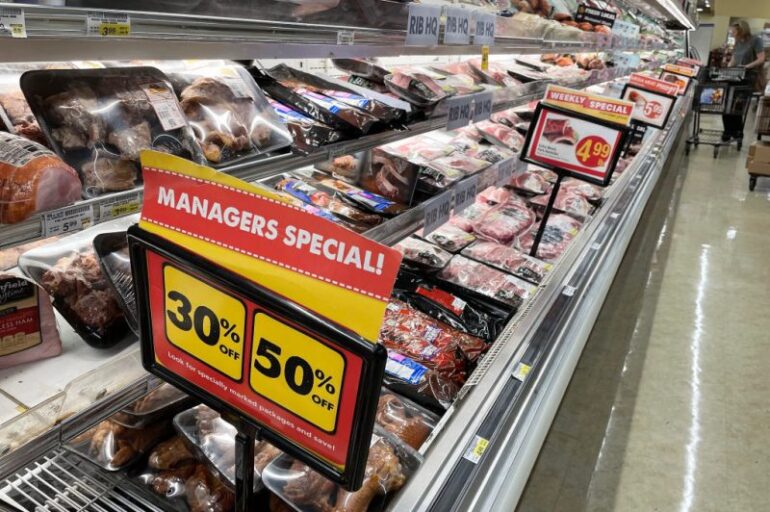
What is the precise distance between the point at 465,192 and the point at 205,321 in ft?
5.04

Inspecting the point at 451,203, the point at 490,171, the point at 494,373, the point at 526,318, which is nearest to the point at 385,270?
the point at 494,373

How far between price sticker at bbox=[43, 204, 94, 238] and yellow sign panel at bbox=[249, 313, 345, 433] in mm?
388

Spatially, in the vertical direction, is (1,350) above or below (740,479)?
above

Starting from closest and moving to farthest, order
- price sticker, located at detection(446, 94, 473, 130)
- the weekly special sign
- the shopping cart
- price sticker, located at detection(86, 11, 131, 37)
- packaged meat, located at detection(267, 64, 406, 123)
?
the weekly special sign → price sticker, located at detection(86, 11, 131, 37) → packaged meat, located at detection(267, 64, 406, 123) → price sticker, located at detection(446, 94, 473, 130) → the shopping cart

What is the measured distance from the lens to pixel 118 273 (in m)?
1.12

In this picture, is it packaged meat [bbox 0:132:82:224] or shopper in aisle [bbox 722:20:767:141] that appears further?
shopper in aisle [bbox 722:20:767:141]

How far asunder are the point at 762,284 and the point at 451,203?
300 cm

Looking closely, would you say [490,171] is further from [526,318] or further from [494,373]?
[494,373]

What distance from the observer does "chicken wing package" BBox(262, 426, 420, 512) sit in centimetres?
101

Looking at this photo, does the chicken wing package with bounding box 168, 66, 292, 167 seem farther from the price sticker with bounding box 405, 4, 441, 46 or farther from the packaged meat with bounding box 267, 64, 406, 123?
the price sticker with bounding box 405, 4, 441, 46

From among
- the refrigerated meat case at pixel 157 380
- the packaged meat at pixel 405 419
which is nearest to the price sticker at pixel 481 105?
the refrigerated meat case at pixel 157 380

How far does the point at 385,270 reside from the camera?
2.01 ft

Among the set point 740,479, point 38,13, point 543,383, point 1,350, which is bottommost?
point 740,479

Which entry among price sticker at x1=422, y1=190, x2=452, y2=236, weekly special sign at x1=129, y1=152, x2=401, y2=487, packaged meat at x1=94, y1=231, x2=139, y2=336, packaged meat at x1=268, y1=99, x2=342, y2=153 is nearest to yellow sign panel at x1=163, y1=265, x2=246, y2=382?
weekly special sign at x1=129, y1=152, x2=401, y2=487
